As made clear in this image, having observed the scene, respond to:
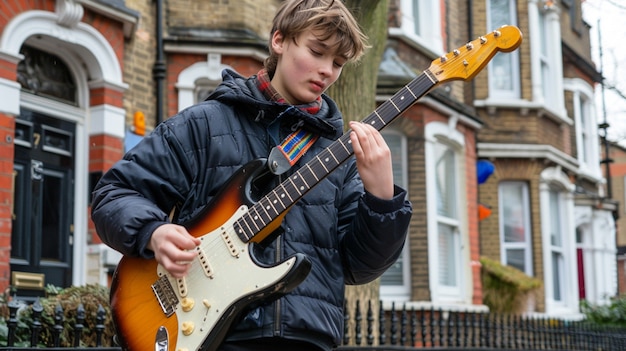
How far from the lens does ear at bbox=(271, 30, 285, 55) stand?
9.49 feet

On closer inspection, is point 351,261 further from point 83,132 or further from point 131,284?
point 83,132

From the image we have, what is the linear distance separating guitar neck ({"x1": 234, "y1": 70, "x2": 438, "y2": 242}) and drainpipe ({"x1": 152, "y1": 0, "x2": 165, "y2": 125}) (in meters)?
7.62

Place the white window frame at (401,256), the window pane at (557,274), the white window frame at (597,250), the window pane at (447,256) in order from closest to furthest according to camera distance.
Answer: the white window frame at (401,256) < the window pane at (447,256) < the window pane at (557,274) < the white window frame at (597,250)

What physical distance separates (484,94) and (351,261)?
15152 millimetres

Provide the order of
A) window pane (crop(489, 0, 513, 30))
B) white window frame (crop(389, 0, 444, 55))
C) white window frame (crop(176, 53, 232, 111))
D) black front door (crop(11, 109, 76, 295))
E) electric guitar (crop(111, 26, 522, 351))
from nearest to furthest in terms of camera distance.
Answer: electric guitar (crop(111, 26, 522, 351)) → black front door (crop(11, 109, 76, 295)) → white window frame (crop(176, 53, 232, 111)) → white window frame (crop(389, 0, 444, 55)) → window pane (crop(489, 0, 513, 30))

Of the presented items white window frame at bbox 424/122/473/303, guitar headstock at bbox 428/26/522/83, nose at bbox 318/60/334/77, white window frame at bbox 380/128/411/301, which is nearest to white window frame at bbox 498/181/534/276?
white window frame at bbox 424/122/473/303

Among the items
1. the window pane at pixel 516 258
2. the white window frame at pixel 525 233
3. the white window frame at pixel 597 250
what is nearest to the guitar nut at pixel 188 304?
the white window frame at pixel 525 233

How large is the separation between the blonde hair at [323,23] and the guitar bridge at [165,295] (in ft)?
2.72

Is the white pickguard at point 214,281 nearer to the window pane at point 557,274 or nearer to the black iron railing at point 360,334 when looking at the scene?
the black iron railing at point 360,334

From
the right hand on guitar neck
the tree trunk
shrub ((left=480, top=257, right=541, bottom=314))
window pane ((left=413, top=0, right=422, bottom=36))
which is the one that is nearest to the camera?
the right hand on guitar neck

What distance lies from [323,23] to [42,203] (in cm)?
709

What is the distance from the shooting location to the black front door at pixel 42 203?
29.2ft

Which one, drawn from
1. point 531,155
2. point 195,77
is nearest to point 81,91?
point 195,77

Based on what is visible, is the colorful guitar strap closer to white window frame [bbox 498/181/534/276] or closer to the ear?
the ear
